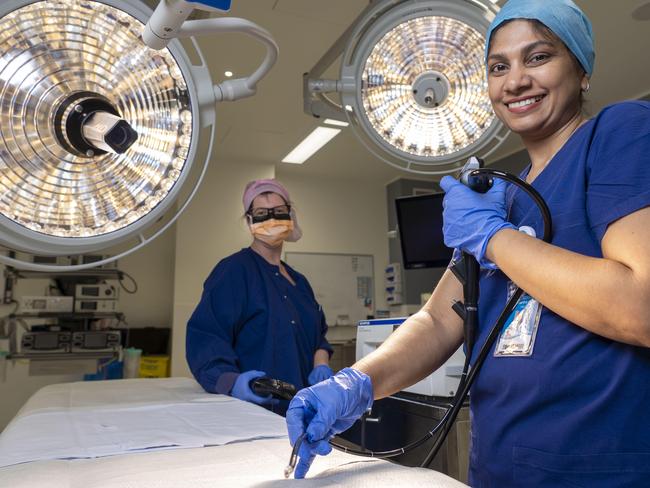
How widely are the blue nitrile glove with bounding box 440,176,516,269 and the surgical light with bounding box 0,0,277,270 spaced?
0.43 meters

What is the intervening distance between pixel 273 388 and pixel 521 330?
79 centimetres

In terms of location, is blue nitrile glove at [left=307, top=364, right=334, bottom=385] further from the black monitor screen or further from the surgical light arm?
the black monitor screen

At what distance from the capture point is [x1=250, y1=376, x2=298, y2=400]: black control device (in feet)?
4.75

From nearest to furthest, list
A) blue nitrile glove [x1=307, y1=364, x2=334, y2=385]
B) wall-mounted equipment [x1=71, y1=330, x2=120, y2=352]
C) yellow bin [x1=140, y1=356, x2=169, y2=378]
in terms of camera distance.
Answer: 1. blue nitrile glove [x1=307, y1=364, x2=334, y2=385]
2. wall-mounted equipment [x1=71, y1=330, x2=120, y2=352]
3. yellow bin [x1=140, y1=356, x2=169, y2=378]

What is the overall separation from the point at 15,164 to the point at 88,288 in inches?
167

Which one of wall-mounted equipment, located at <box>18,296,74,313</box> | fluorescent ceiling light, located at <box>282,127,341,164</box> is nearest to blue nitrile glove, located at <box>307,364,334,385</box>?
fluorescent ceiling light, located at <box>282,127,341,164</box>

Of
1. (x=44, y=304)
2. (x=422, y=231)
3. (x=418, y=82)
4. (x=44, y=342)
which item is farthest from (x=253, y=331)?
(x=44, y=304)

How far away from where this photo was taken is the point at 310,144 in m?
5.05

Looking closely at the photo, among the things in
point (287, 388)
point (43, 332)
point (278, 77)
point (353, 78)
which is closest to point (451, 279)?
point (353, 78)

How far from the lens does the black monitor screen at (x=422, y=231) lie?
10.2 feet

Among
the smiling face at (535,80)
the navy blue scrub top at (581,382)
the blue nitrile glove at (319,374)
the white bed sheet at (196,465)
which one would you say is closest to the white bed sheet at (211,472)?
the white bed sheet at (196,465)

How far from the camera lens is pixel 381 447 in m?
2.15

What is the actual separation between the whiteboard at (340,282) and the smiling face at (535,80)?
4.77 metres

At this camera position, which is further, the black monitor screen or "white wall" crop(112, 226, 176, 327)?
"white wall" crop(112, 226, 176, 327)
